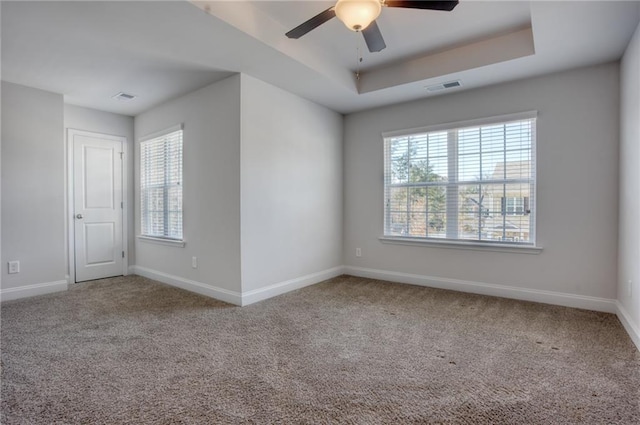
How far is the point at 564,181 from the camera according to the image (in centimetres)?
356

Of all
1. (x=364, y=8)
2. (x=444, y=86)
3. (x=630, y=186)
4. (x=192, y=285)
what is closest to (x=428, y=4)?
(x=364, y=8)

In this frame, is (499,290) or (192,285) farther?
(192,285)

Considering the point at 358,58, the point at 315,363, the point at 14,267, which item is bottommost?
the point at 315,363

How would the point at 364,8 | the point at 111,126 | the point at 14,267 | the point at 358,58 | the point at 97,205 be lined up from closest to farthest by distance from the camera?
the point at 364,8 → the point at 358,58 → the point at 14,267 → the point at 97,205 → the point at 111,126

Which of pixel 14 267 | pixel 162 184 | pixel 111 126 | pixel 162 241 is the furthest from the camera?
pixel 111 126

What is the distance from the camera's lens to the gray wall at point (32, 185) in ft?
12.8

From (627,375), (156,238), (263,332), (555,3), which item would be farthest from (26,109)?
(627,375)

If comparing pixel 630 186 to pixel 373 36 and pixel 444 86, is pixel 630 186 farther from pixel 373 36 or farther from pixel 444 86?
pixel 373 36

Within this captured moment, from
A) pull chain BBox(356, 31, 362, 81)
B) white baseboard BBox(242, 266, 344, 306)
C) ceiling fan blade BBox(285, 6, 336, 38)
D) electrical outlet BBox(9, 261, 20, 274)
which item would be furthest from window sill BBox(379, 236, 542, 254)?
electrical outlet BBox(9, 261, 20, 274)

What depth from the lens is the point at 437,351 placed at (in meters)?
2.50

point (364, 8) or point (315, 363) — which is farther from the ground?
point (364, 8)

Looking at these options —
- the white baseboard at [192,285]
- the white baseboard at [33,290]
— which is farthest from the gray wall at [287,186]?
the white baseboard at [33,290]

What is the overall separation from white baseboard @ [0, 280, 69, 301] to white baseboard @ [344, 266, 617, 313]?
398cm

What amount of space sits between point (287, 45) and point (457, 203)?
9.11 ft
